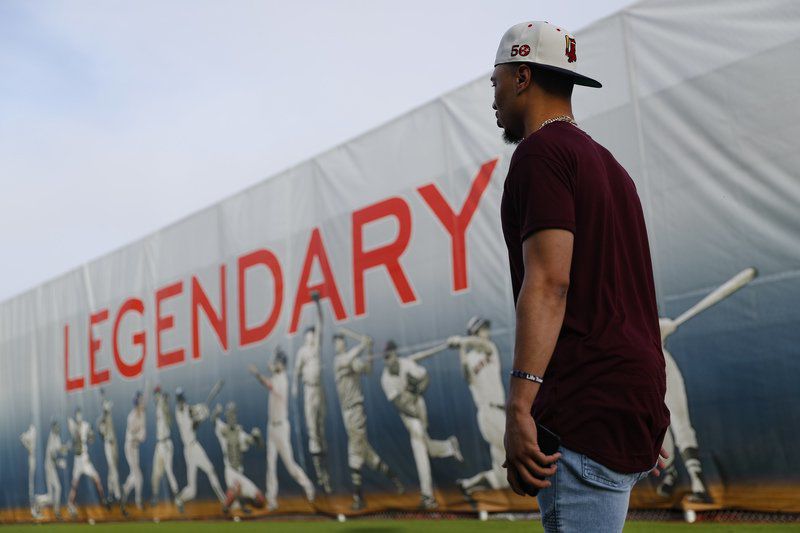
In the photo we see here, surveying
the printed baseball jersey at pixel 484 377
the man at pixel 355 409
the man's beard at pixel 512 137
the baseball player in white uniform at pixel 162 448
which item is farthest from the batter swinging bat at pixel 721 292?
the baseball player in white uniform at pixel 162 448

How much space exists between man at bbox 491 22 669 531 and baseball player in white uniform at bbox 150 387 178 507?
29.7ft

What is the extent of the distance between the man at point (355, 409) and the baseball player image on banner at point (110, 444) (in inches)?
183

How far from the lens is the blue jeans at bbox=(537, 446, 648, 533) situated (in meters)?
1.31

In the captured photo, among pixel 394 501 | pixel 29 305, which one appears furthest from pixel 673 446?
pixel 29 305

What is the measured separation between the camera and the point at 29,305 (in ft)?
44.1

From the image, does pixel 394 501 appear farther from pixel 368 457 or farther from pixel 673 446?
pixel 673 446

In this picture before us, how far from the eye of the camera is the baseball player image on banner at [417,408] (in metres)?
6.64

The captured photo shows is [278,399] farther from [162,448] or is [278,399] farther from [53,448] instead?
[53,448]

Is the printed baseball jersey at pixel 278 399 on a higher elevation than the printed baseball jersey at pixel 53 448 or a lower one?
higher

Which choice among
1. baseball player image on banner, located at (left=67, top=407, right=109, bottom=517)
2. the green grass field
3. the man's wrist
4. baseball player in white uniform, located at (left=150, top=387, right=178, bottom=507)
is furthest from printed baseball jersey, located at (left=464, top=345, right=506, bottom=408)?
baseball player image on banner, located at (left=67, top=407, right=109, bottom=517)

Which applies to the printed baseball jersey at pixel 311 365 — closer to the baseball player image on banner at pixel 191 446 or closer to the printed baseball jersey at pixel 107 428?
the baseball player image on banner at pixel 191 446

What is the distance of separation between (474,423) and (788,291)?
245 cm

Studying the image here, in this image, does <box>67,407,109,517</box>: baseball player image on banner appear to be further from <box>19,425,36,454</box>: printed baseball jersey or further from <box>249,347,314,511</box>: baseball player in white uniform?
<box>249,347,314,511</box>: baseball player in white uniform

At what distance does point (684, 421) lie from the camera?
504 cm
